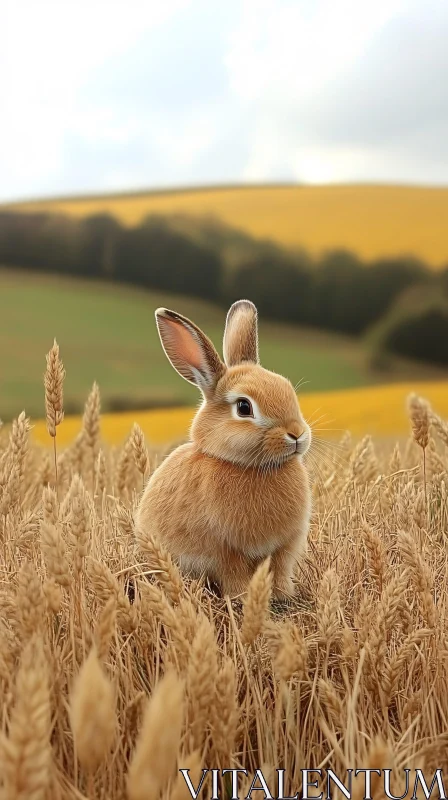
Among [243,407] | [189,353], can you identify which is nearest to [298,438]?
[243,407]

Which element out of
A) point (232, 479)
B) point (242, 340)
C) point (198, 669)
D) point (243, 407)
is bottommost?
point (198, 669)

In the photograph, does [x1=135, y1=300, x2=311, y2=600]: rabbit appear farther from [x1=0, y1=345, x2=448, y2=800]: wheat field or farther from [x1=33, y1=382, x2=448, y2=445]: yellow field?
[x1=33, y1=382, x2=448, y2=445]: yellow field

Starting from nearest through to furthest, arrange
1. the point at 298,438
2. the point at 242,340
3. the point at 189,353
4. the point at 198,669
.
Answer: the point at 198,669
the point at 298,438
the point at 189,353
the point at 242,340

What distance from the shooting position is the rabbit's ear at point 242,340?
121 inches

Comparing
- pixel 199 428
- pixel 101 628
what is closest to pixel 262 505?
pixel 199 428

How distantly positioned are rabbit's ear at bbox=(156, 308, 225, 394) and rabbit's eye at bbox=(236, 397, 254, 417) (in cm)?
16

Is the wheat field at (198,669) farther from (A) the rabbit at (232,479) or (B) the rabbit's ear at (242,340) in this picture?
(B) the rabbit's ear at (242,340)

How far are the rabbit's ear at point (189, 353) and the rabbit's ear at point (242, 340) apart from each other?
0.90 ft

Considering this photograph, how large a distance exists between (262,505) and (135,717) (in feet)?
2.87

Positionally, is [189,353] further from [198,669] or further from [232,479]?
[198,669]

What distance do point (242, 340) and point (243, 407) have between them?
46 cm

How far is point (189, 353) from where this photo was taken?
9.29 feet

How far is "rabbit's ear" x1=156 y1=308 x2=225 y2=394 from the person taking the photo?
2.74m

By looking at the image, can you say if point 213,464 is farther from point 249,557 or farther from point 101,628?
point 101,628
